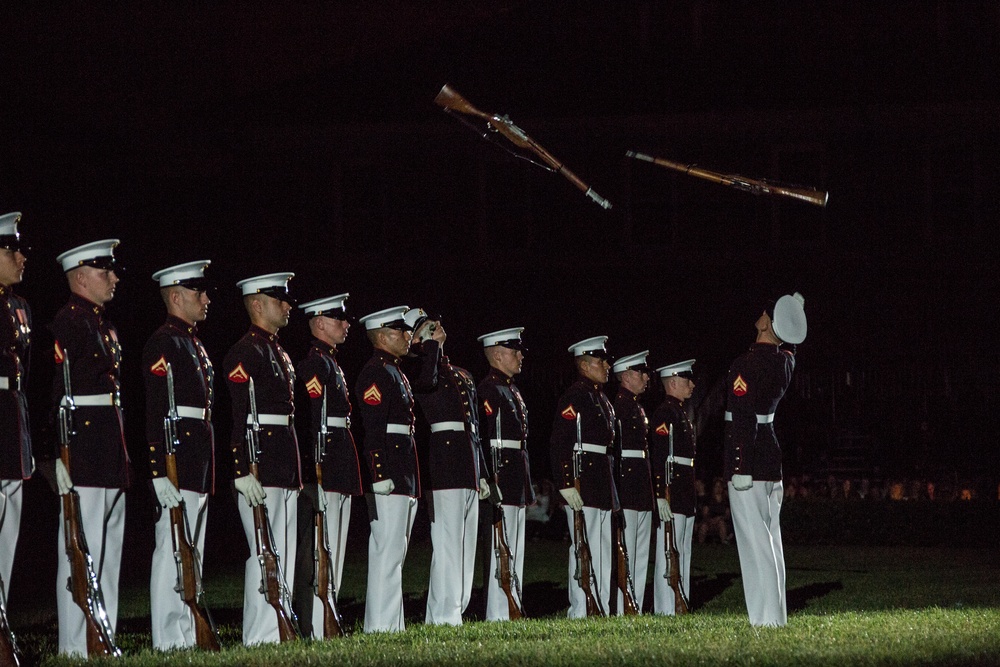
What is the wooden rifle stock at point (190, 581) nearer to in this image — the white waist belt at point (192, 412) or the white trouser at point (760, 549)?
the white waist belt at point (192, 412)

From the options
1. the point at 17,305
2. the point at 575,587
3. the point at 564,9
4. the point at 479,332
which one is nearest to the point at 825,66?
the point at 564,9

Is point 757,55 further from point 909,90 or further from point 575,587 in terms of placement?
point 575,587

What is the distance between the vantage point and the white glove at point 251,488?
31.1 feet

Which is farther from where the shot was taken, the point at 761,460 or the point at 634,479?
the point at 634,479

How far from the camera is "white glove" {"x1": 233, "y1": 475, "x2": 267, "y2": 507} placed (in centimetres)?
948

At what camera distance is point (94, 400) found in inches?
350

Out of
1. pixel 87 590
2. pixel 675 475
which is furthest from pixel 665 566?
pixel 87 590

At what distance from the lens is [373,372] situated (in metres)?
11.4

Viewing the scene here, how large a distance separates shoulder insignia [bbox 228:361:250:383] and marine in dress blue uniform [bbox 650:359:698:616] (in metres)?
5.38

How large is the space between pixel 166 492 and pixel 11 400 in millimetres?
1124

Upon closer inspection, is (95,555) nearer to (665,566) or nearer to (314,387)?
(314,387)

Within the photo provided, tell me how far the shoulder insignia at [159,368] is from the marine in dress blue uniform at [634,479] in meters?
5.84

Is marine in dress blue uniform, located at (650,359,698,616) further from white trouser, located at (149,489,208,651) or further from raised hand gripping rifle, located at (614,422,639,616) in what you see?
white trouser, located at (149,489,208,651)

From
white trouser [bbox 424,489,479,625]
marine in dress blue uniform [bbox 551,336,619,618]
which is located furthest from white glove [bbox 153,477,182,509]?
marine in dress blue uniform [bbox 551,336,619,618]
